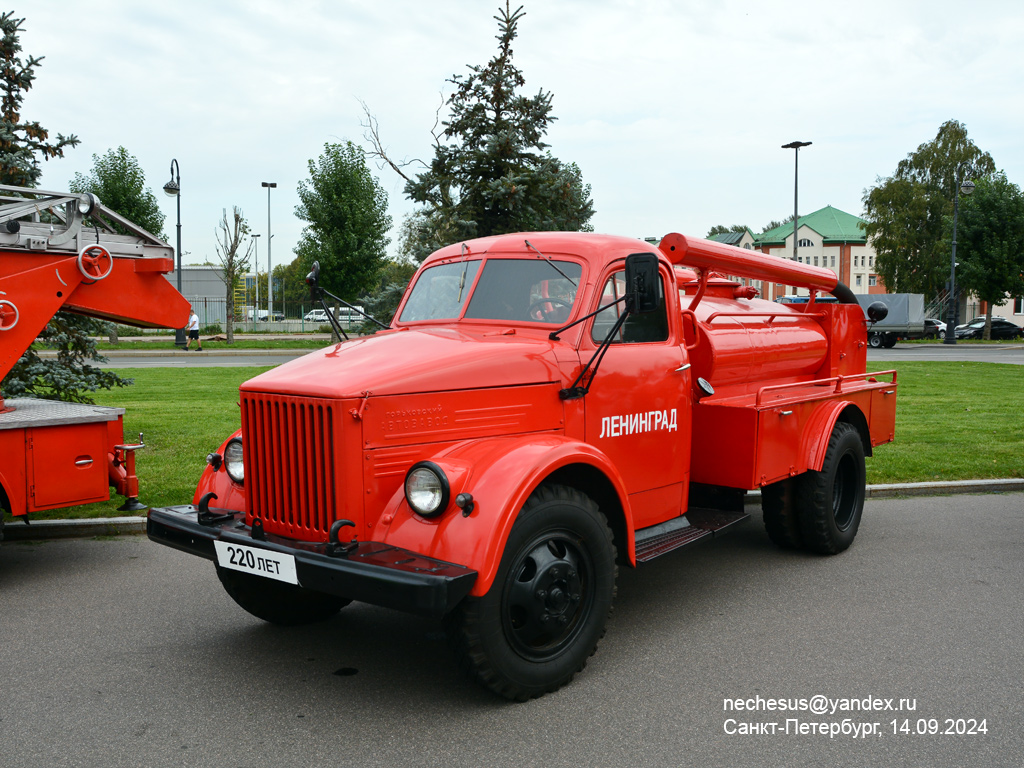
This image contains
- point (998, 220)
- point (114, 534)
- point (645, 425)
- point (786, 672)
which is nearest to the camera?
point (786, 672)

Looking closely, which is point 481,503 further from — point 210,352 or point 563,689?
point 210,352

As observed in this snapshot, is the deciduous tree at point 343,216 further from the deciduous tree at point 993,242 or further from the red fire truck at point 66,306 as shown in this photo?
the deciduous tree at point 993,242

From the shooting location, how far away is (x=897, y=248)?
5369 centimetres

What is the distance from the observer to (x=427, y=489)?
12.1ft

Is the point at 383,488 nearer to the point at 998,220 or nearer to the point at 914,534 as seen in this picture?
the point at 914,534

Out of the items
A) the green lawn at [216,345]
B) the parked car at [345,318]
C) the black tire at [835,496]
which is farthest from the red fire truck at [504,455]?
the green lawn at [216,345]

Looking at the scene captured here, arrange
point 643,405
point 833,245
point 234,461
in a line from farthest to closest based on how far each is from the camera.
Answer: point 833,245, point 643,405, point 234,461

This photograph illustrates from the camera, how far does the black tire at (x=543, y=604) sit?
3.65 meters

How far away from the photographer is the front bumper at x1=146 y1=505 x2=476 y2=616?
3.32m

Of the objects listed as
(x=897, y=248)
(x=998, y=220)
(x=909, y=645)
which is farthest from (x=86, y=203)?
(x=897, y=248)

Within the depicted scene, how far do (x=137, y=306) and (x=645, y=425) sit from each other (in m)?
3.90

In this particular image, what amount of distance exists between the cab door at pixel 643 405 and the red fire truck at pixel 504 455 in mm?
15

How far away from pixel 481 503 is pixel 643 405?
1.57m

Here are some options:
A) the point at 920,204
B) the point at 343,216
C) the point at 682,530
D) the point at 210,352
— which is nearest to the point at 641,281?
the point at 682,530
